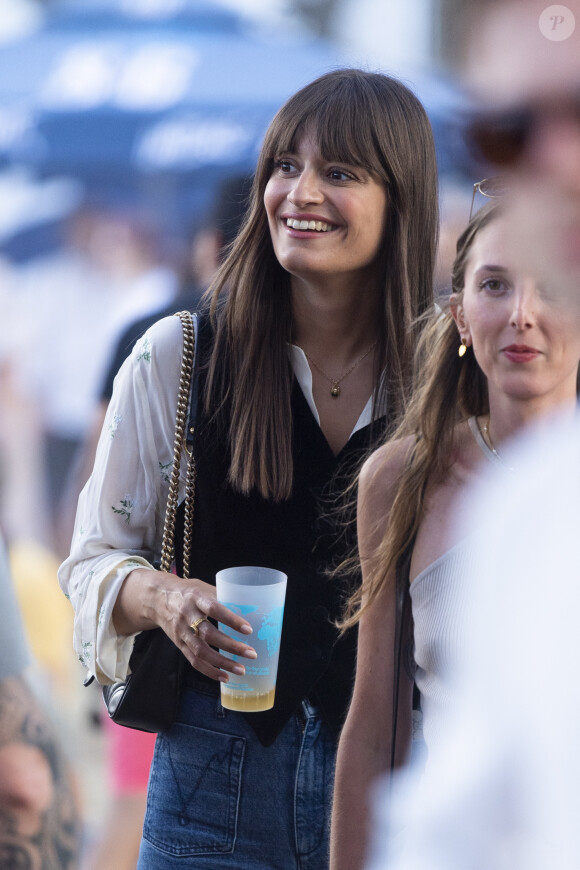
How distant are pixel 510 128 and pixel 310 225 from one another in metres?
1.11

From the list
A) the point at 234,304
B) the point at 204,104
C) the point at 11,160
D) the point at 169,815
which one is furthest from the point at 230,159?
the point at 169,815

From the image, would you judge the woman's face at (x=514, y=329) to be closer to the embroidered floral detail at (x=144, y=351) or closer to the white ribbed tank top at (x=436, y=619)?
the white ribbed tank top at (x=436, y=619)

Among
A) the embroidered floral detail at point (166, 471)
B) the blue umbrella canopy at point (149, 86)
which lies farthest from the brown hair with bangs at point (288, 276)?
the blue umbrella canopy at point (149, 86)

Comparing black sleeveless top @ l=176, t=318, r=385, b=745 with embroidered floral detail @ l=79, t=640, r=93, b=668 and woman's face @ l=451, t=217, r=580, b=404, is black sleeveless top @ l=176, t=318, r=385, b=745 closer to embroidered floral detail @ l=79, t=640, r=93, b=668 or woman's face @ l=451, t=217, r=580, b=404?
embroidered floral detail @ l=79, t=640, r=93, b=668

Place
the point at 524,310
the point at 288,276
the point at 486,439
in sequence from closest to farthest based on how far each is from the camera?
the point at 524,310 → the point at 486,439 → the point at 288,276

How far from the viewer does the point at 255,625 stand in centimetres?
153

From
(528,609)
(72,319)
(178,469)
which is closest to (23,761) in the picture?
(178,469)

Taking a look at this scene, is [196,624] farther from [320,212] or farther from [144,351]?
[320,212]

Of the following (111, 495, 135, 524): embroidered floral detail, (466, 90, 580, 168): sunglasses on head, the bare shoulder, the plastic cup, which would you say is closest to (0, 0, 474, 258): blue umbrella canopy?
(111, 495, 135, 524): embroidered floral detail

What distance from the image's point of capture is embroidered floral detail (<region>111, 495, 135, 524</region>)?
1770mm

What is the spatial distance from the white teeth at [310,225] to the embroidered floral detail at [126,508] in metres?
0.49

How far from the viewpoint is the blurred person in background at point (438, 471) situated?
→ 1297 mm

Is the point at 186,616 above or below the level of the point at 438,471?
below

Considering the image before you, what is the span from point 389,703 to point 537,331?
56 cm
